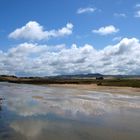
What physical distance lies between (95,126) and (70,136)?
14.6ft

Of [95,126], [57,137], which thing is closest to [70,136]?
[57,137]

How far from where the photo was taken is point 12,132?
21359mm

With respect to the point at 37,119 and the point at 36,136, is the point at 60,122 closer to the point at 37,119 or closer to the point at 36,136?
the point at 37,119

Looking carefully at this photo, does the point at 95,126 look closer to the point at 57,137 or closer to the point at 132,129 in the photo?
the point at 132,129

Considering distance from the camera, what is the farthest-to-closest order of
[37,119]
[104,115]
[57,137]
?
[104,115] → [37,119] → [57,137]

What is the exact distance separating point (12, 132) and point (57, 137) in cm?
311

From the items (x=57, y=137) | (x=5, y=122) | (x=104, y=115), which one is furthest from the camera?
(x=104, y=115)

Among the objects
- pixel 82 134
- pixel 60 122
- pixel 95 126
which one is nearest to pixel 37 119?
pixel 60 122

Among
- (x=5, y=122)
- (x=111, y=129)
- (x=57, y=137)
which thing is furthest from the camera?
(x=5, y=122)

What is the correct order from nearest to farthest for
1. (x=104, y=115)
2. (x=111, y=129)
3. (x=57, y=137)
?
(x=57, y=137)
(x=111, y=129)
(x=104, y=115)

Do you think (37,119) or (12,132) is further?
(37,119)

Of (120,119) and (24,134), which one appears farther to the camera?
(120,119)

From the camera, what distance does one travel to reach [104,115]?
3086cm

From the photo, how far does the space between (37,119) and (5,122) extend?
3.12 metres
